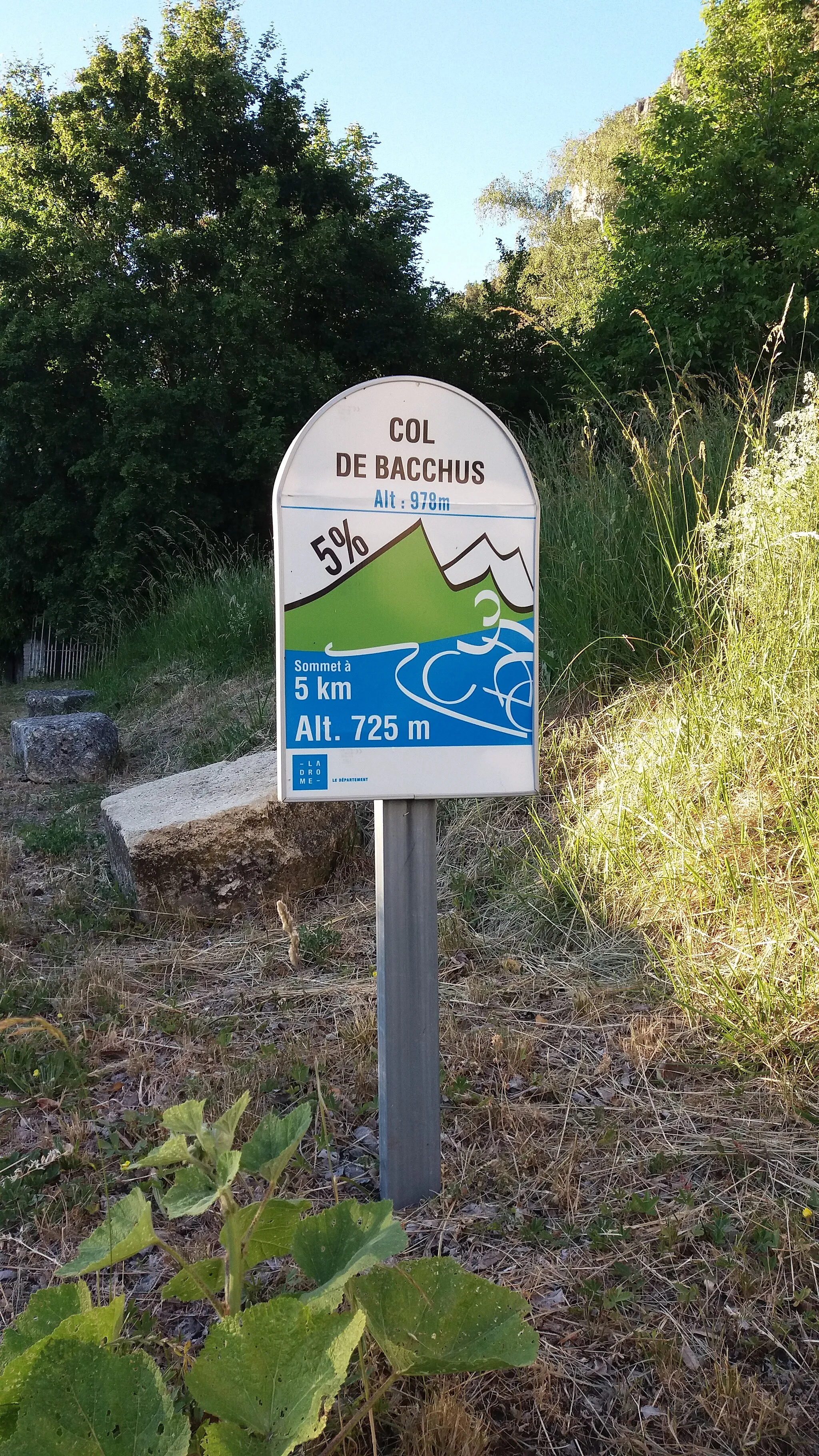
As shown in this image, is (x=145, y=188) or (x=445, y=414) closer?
(x=445, y=414)

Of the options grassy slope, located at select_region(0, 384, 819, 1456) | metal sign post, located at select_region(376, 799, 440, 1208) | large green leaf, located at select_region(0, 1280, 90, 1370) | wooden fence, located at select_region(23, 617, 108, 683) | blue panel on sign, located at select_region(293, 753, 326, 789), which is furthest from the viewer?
wooden fence, located at select_region(23, 617, 108, 683)

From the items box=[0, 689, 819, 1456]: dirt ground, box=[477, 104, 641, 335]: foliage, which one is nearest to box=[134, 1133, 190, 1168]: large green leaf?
box=[0, 689, 819, 1456]: dirt ground

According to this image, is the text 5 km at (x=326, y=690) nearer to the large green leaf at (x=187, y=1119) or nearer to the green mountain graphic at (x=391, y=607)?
the green mountain graphic at (x=391, y=607)

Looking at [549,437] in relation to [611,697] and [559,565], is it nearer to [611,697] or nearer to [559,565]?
[559,565]

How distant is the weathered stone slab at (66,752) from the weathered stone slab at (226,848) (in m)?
2.40

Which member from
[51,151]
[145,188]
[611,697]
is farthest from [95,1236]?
[51,151]

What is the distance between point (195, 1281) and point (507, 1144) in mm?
1053

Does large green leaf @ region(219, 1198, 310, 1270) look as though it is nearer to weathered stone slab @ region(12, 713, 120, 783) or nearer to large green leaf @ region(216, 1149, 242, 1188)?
large green leaf @ region(216, 1149, 242, 1188)

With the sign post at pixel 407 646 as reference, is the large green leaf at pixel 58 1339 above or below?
below

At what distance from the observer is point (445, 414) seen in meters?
2.01

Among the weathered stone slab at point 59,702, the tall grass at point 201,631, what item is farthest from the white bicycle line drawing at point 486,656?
the weathered stone slab at point 59,702

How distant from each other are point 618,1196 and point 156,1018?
5.11 ft

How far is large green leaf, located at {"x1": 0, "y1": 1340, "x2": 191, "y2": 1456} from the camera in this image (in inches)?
42.9

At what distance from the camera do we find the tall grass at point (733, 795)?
8.92 ft
